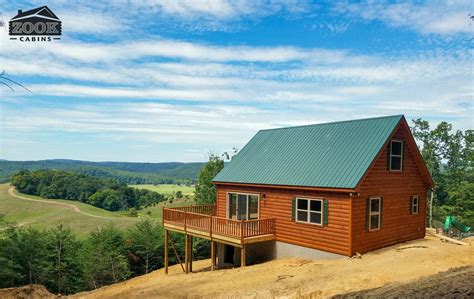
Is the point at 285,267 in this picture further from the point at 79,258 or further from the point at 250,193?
the point at 79,258

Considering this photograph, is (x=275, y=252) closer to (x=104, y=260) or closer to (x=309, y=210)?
(x=309, y=210)

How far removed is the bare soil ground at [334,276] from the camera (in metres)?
11.6

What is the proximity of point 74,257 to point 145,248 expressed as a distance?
6.18 metres

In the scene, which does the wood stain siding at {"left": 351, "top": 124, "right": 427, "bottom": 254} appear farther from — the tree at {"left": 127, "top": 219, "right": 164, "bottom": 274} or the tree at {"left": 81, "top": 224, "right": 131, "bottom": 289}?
the tree at {"left": 127, "top": 219, "right": 164, "bottom": 274}

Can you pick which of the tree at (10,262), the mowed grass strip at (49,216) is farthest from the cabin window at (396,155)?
the mowed grass strip at (49,216)

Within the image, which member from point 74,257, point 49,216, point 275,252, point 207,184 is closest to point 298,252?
point 275,252

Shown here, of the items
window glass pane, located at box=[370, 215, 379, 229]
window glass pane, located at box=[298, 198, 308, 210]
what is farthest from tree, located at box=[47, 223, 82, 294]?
window glass pane, located at box=[370, 215, 379, 229]

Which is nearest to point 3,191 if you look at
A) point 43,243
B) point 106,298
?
point 43,243

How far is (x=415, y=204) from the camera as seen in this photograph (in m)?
19.5

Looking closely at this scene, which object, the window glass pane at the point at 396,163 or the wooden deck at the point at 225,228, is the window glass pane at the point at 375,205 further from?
the wooden deck at the point at 225,228

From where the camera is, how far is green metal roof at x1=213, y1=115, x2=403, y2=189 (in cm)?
1645

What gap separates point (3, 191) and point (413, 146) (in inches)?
5534

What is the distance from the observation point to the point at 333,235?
52.4 ft

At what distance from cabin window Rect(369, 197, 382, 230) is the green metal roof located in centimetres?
211
